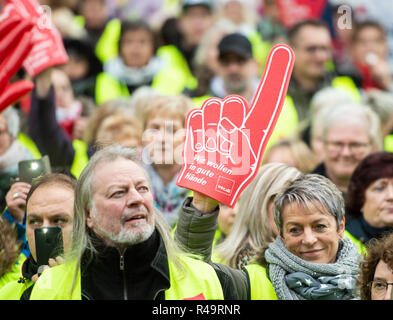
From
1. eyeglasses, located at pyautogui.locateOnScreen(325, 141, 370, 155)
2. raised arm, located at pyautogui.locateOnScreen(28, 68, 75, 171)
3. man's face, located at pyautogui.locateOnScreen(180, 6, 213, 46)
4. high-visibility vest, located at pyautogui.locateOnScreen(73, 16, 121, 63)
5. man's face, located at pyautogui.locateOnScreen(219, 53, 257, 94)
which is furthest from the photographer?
man's face, located at pyautogui.locateOnScreen(180, 6, 213, 46)

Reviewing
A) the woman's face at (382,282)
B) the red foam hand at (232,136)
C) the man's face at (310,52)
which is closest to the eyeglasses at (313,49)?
the man's face at (310,52)

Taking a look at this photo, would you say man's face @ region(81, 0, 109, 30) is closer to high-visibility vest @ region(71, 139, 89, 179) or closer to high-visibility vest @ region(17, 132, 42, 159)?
high-visibility vest @ region(71, 139, 89, 179)

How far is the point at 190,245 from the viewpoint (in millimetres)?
4031

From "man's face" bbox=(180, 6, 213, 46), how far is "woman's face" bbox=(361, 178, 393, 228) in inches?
180

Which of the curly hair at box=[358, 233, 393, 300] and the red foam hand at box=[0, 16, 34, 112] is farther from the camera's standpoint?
the red foam hand at box=[0, 16, 34, 112]

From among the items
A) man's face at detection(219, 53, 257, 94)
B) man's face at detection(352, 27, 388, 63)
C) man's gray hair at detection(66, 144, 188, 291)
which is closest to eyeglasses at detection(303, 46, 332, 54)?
man's face at detection(219, 53, 257, 94)

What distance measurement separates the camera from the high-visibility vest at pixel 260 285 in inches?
160

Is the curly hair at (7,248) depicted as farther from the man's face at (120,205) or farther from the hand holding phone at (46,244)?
the man's face at (120,205)

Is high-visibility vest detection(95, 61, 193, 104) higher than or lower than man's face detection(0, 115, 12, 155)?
higher

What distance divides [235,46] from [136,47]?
4.37 ft

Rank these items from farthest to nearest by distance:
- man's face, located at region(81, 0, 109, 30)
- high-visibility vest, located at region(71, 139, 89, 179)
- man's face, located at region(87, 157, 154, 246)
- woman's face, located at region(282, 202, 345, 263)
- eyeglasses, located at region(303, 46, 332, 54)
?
man's face, located at region(81, 0, 109, 30) < eyeglasses, located at region(303, 46, 332, 54) < high-visibility vest, located at region(71, 139, 89, 179) < woman's face, located at region(282, 202, 345, 263) < man's face, located at region(87, 157, 154, 246)

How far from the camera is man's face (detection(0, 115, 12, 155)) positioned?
5.87 metres

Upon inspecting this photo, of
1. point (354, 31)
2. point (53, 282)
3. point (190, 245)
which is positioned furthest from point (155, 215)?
point (354, 31)

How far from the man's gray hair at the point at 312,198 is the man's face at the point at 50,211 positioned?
3.09 feet
